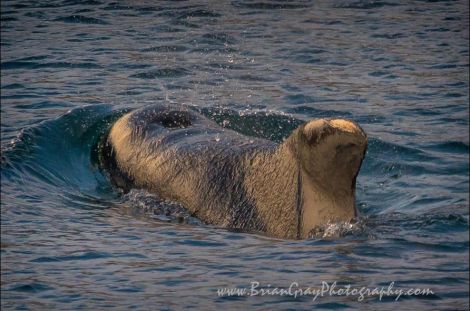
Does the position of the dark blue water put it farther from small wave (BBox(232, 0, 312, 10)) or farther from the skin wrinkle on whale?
the skin wrinkle on whale

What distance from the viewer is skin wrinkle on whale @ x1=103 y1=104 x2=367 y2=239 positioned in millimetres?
7633

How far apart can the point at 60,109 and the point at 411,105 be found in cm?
358

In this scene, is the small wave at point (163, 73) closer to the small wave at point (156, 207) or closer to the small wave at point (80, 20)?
the small wave at point (80, 20)

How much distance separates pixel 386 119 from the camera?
11750 millimetres

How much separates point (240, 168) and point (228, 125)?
2.82 m

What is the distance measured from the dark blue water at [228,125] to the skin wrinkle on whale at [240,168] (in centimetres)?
19

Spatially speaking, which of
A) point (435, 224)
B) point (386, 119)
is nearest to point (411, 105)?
point (386, 119)

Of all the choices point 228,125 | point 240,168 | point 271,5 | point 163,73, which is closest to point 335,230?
point 240,168

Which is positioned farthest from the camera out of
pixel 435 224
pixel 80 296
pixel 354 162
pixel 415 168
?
pixel 415 168

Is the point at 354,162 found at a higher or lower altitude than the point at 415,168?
higher

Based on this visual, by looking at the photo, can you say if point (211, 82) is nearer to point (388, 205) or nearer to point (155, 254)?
point (388, 205)

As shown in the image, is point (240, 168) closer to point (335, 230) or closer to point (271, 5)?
point (335, 230)

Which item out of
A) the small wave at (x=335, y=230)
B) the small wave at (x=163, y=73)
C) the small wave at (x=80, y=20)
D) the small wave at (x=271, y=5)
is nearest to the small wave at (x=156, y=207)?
the small wave at (x=335, y=230)

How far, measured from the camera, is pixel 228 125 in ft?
37.2
